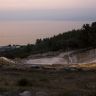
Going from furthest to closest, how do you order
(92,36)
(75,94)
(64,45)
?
(64,45), (92,36), (75,94)

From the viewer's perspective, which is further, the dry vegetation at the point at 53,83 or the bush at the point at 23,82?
the bush at the point at 23,82

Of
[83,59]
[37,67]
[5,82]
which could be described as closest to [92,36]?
[83,59]

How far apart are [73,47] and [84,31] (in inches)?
69.0

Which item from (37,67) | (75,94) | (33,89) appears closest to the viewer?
(75,94)

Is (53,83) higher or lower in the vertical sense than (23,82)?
lower

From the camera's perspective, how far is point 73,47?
43.0 meters

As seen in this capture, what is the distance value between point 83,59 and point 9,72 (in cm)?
1324

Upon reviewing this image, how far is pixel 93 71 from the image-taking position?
2444 centimetres

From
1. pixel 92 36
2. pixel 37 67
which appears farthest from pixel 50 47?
pixel 37 67

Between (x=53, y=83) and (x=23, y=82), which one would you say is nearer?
(x=23, y=82)

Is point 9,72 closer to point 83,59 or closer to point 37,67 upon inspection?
point 37,67

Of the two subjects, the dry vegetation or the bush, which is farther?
the bush

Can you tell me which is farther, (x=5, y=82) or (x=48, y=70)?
(x=48, y=70)

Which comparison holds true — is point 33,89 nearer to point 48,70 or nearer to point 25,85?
point 25,85
